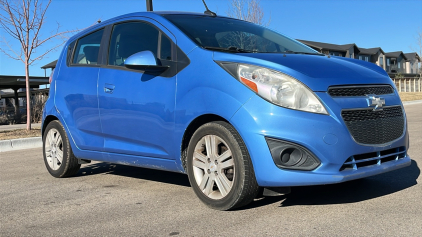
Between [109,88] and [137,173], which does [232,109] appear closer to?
[109,88]

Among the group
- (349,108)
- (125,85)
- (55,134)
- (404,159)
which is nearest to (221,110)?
(349,108)

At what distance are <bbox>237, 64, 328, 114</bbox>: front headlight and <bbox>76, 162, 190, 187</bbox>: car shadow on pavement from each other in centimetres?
184

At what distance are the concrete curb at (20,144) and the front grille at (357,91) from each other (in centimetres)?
820

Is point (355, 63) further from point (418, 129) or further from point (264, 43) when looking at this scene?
point (418, 129)

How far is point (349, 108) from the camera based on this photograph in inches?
139

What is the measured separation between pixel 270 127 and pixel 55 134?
11.3ft

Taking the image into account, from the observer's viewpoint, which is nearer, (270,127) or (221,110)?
(270,127)

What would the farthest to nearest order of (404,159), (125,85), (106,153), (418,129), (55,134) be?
(418,129) → (55,134) → (106,153) → (125,85) → (404,159)

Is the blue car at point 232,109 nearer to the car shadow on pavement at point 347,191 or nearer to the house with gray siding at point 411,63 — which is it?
the car shadow on pavement at point 347,191

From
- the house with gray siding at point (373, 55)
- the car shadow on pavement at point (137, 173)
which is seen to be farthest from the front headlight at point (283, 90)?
A: the house with gray siding at point (373, 55)

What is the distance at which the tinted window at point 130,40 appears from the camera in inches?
183

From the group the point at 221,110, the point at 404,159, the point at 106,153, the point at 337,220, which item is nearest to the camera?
the point at 337,220

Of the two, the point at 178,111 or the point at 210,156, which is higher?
the point at 178,111

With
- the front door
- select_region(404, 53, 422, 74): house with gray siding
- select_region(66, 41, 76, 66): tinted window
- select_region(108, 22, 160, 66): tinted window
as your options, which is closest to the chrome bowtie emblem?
the front door
